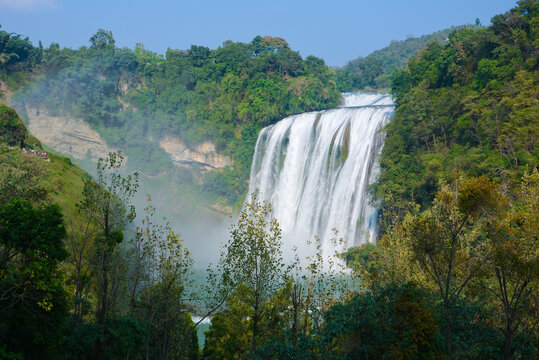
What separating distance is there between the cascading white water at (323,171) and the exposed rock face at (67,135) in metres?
25.5

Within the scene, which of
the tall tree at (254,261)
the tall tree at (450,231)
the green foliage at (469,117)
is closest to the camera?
the tall tree at (450,231)

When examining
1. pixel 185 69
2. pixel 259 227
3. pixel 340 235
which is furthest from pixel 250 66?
pixel 259 227

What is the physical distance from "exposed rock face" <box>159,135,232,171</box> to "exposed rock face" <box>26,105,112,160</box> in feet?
28.2

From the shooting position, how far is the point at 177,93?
2463 inches

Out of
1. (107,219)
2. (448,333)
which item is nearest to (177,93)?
(107,219)

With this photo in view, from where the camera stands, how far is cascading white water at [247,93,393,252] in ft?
Result: 114

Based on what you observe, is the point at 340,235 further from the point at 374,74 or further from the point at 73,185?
the point at 374,74

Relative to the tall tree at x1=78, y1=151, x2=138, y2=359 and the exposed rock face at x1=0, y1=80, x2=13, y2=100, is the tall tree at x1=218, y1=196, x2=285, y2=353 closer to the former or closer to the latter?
the tall tree at x1=78, y1=151, x2=138, y2=359

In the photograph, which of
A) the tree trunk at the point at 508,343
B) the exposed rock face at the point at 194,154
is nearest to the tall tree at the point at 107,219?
the tree trunk at the point at 508,343

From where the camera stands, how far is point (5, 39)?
59625 millimetres

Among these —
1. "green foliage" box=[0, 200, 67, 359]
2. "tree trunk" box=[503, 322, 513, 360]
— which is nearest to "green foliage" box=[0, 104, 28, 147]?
"green foliage" box=[0, 200, 67, 359]

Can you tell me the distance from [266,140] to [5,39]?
38.4 m

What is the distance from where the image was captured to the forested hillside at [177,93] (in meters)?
56.2

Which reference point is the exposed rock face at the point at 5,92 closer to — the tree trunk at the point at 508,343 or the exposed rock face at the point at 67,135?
the exposed rock face at the point at 67,135
